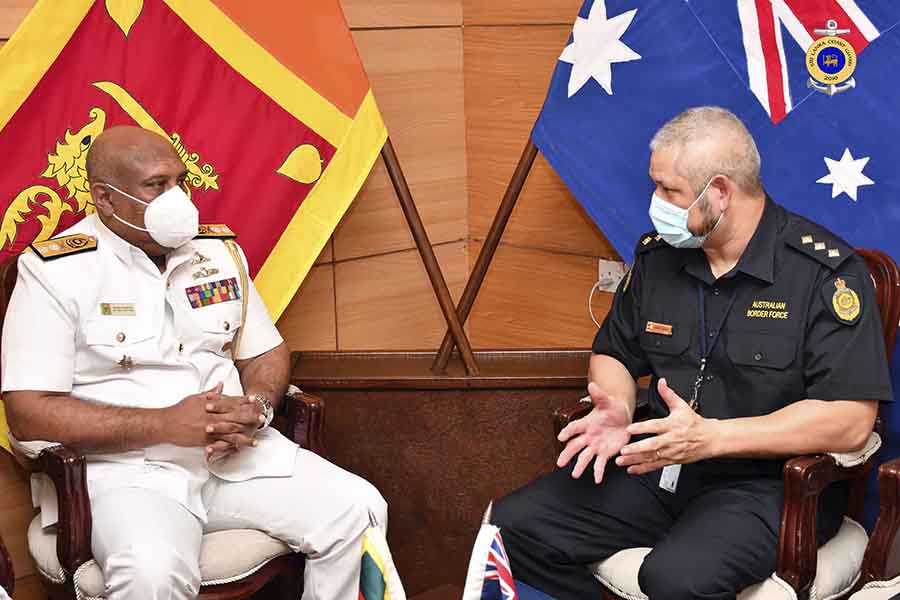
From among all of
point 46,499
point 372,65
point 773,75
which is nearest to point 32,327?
point 46,499

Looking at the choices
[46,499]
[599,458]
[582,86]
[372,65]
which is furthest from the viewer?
[372,65]

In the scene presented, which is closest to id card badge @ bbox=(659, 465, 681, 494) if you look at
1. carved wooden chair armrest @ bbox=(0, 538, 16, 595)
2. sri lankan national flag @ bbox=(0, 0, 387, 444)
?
sri lankan national flag @ bbox=(0, 0, 387, 444)

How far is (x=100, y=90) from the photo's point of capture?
3117 mm

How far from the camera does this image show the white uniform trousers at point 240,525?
2.54 m

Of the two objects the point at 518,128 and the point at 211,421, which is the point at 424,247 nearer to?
the point at 518,128

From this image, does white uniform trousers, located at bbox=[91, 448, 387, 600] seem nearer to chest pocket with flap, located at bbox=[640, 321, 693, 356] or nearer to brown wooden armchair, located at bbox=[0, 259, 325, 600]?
brown wooden armchair, located at bbox=[0, 259, 325, 600]

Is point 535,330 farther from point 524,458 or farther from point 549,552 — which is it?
point 549,552

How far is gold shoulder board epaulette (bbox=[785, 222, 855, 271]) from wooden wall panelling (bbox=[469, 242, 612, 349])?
1.19 m

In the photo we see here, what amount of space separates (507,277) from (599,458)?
1.49 m

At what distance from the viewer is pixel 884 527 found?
2443 millimetres

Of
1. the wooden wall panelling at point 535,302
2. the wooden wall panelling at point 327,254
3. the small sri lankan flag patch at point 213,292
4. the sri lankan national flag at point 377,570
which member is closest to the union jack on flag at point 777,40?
the wooden wall panelling at point 535,302

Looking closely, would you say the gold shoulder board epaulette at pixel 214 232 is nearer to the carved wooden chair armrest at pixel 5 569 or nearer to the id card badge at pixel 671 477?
the carved wooden chair armrest at pixel 5 569

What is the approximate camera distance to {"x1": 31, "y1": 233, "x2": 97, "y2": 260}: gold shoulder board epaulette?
280 cm

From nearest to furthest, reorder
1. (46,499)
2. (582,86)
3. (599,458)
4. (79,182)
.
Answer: (599,458) < (46,499) < (79,182) < (582,86)
